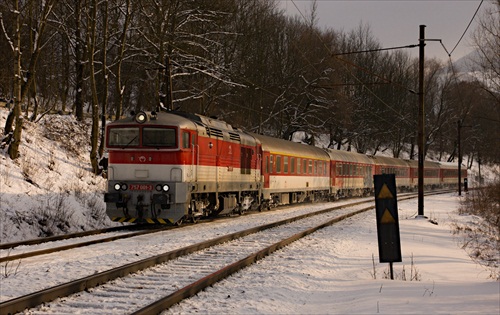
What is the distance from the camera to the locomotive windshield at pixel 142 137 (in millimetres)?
15797

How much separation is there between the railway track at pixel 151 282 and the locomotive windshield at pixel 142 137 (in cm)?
396

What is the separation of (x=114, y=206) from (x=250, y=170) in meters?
7.71

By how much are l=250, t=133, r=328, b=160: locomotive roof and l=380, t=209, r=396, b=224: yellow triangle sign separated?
585 inches

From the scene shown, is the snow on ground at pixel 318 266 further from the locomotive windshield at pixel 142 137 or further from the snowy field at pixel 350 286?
the locomotive windshield at pixel 142 137

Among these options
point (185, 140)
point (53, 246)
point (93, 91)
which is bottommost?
point (53, 246)

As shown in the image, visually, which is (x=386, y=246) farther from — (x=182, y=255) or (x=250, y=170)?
(x=250, y=170)

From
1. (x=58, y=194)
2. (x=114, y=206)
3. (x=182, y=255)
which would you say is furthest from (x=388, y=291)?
(x=58, y=194)

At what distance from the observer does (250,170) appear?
22.4 meters

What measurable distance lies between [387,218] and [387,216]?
3cm

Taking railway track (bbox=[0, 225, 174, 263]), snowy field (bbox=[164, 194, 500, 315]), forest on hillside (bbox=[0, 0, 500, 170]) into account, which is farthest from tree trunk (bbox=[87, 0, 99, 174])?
snowy field (bbox=[164, 194, 500, 315])

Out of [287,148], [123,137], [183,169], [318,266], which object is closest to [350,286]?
[318,266]

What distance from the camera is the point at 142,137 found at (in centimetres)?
1602

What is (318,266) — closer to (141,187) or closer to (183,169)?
(183,169)

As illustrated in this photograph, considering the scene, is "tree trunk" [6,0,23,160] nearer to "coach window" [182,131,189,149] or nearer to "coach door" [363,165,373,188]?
"coach window" [182,131,189,149]
